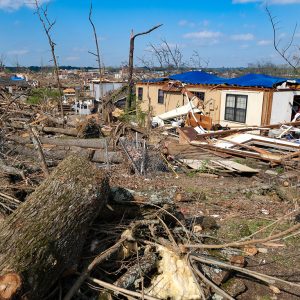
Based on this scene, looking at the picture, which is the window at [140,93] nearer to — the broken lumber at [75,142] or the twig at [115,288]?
the broken lumber at [75,142]

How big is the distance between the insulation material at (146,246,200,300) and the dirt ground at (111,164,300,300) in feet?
2.40

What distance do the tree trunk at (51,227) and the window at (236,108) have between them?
44.4ft

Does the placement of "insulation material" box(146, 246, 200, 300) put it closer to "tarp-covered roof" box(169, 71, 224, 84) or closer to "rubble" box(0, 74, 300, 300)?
"rubble" box(0, 74, 300, 300)

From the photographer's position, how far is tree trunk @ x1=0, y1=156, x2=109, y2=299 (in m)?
3.15

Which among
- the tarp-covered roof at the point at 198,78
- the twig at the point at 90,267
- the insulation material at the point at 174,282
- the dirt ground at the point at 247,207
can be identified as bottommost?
the dirt ground at the point at 247,207

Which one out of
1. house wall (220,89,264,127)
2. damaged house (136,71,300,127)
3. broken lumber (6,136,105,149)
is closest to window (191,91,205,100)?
damaged house (136,71,300,127)

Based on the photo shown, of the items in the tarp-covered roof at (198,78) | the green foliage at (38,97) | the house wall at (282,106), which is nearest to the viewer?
the house wall at (282,106)

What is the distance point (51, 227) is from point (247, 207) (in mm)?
4991

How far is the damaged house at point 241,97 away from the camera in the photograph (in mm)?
15891

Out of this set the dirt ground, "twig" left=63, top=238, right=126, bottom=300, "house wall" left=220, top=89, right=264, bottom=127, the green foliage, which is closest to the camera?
"twig" left=63, top=238, right=126, bottom=300

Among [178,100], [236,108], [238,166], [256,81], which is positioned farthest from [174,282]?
[178,100]

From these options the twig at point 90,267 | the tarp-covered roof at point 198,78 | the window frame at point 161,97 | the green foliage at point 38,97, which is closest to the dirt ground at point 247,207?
the twig at point 90,267

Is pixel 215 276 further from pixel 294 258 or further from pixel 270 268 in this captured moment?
pixel 294 258

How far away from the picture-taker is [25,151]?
10539 millimetres
